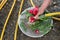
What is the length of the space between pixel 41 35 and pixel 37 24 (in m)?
0.12

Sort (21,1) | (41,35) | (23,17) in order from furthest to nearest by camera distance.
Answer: (21,1) → (23,17) → (41,35)

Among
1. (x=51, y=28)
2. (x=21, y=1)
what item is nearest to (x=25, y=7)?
(x=21, y=1)

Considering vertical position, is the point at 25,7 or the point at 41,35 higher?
the point at 25,7

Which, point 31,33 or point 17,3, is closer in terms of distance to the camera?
point 31,33

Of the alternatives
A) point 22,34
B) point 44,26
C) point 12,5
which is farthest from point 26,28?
point 12,5

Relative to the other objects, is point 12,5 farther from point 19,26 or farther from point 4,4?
point 19,26

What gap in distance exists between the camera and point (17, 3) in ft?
6.08

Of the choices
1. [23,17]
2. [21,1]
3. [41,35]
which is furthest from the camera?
[21,1]

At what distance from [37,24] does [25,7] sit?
1.00 ft

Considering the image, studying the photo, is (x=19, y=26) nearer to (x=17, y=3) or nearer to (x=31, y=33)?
(x=31, y=33)

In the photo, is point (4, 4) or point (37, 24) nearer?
point (37, 24)

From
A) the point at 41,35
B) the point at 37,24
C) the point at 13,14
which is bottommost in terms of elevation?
the point at 41,35

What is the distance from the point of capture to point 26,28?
5.46 feet

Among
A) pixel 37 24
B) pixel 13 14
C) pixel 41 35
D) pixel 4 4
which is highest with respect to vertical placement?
pixel 4 4
